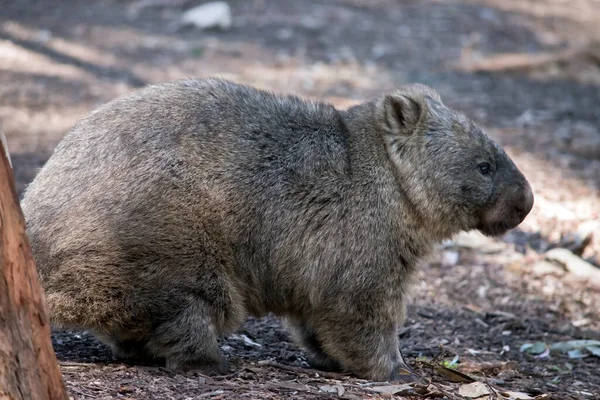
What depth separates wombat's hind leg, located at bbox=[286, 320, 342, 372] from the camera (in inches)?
219

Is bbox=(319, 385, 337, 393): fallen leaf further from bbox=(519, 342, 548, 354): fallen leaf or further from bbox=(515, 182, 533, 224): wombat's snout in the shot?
bbox=(519, 342, 548, 354): fallen leaf

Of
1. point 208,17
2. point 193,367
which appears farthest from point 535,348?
point 208,17

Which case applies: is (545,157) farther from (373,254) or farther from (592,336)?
(373,254)

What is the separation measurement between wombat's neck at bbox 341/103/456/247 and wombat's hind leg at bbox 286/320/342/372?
853 millimetres

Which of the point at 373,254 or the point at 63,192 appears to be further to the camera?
the point at 373,254

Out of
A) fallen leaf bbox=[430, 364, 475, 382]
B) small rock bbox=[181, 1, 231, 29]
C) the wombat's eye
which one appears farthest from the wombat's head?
small rock bbox=[181, 1, 231, 29]

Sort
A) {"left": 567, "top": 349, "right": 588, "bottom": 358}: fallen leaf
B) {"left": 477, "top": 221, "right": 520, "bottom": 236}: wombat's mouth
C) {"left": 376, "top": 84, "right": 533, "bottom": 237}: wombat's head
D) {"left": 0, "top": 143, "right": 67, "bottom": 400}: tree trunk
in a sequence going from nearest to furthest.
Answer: {"left": 0, "top": 143, "right": 67, "bottom": 400}: tree trunk < {"left": 376, "top": 84, "right": 533, "bottom": 237}: wombat's head < {"left": 477, "top": 221, "right": 520, "bottom": 236}: wombat's mouth < {"left": 567, "top": 349, "right": 588, "bottom": 358}: fallen leaf

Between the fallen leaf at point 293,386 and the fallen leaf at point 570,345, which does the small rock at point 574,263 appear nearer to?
the fallen leaf at point 570,345

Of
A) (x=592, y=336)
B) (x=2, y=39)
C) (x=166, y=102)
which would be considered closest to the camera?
(x=166, y=102)

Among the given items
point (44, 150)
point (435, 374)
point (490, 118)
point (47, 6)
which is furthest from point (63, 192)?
point (47, 6)

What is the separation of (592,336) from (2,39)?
10.3m

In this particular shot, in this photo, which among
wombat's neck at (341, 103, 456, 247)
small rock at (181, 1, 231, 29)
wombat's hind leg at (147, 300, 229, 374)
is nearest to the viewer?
wombat's hind leg at (147, 300, 229, 374)

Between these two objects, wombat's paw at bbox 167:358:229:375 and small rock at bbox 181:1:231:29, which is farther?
small rock at bbox 181:1:231:29

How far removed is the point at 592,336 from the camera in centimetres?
683
